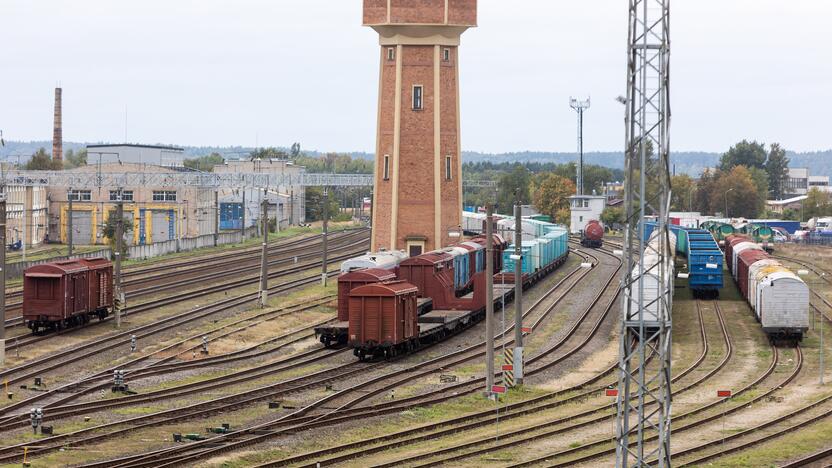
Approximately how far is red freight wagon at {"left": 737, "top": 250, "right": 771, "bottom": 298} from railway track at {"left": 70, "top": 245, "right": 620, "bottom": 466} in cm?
2944

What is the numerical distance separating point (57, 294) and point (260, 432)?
21361 millimetres

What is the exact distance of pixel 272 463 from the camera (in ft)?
99.7

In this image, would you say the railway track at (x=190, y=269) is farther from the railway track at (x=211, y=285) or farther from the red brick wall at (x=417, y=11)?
the red brick wall at (x=417, y=11)

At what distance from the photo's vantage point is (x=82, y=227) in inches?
4823

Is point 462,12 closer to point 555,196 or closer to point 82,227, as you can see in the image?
point 82,227

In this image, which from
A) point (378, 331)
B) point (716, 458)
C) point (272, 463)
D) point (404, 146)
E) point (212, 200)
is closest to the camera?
point (272, 463)

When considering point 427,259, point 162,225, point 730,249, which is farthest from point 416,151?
point 162,225

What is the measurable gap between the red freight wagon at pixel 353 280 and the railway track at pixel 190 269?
14.1 m

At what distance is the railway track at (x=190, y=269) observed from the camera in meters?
68.7

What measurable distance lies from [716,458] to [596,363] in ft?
56.1

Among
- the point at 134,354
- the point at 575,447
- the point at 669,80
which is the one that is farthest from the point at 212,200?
the point at 669,80

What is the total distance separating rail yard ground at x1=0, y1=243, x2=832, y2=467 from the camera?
32688 millimetres

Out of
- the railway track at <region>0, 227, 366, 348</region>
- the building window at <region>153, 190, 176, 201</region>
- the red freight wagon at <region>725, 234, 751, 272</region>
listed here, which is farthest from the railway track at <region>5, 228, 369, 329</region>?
the red freight wagon at <region>725, 234, 751, 272</region>

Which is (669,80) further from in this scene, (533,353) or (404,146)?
(404,146)
